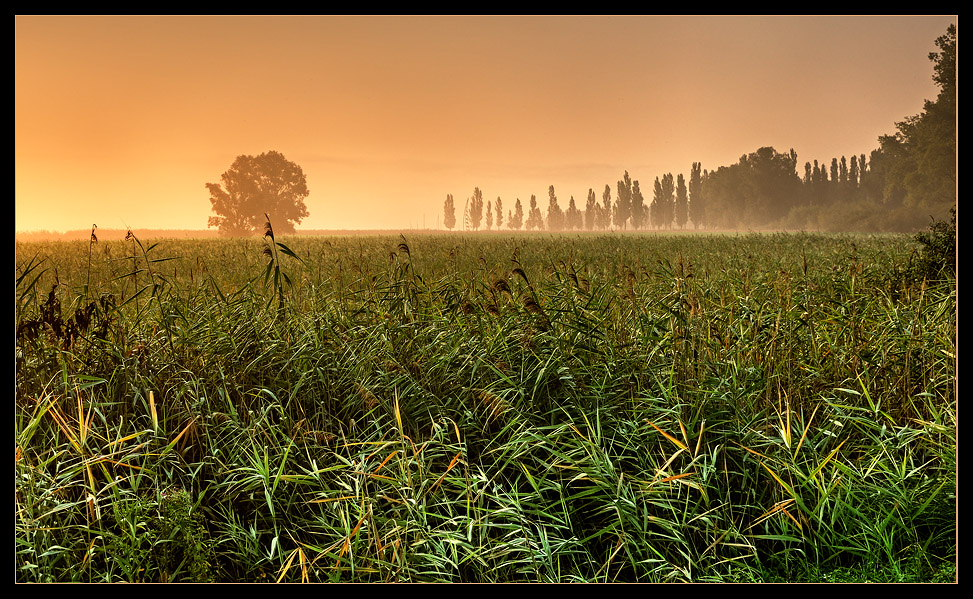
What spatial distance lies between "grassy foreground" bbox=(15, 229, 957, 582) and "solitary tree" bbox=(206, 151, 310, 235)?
31.8 metres

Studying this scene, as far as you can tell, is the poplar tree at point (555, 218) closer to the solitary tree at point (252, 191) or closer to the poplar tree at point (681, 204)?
the poplar tree at point (681, 204)

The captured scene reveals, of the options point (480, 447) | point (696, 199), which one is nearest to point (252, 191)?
point (480, 447)

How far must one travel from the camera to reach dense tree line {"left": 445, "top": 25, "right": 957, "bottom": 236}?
29.0 m

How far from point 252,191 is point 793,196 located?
64.2 meters

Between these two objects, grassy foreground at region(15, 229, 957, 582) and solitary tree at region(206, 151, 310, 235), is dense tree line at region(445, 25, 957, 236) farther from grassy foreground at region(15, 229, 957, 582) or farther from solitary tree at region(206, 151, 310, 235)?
grassy foreground at region(15, 229, 957, 582)

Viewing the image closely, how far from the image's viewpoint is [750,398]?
10.8 ft

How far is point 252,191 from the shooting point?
33938 millimetres

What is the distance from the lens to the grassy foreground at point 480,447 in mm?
2449

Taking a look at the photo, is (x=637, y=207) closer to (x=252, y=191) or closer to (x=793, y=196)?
(x=793, y=196)

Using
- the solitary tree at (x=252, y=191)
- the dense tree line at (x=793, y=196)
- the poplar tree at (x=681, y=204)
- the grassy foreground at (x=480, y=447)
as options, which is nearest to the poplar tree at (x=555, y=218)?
the dense tree line at (x=793, y=196)
